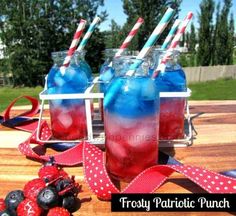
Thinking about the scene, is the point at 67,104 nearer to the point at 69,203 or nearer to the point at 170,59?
the point at 170,59

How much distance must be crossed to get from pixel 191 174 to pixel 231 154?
0.31 meters

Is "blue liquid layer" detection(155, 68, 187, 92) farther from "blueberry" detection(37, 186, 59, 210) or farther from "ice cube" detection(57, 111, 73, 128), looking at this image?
"blueberry" detection(37, 186, 59, 210)

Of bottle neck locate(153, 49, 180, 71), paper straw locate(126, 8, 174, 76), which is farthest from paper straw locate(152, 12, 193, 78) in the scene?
paper straw locate(126, 8, 174, 76)

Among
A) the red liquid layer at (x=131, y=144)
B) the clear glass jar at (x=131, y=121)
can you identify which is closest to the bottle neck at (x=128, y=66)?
the clear glass jar at (x=131, y=121)

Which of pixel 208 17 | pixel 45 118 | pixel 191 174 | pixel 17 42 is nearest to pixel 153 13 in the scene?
pixel 208 17

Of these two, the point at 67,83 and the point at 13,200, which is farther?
the point at 67,83

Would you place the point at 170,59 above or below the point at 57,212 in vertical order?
above

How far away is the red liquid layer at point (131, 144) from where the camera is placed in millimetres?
916

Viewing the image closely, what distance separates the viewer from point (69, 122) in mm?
1232

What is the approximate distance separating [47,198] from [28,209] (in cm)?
4

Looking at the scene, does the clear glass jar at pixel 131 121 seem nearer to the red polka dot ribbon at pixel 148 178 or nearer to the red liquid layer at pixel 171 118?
the red polka dot ribbon at pixel 148 178

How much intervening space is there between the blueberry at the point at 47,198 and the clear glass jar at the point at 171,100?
52cm

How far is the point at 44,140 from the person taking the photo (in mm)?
1250

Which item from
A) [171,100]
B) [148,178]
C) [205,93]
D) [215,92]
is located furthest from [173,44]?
[215,92]
